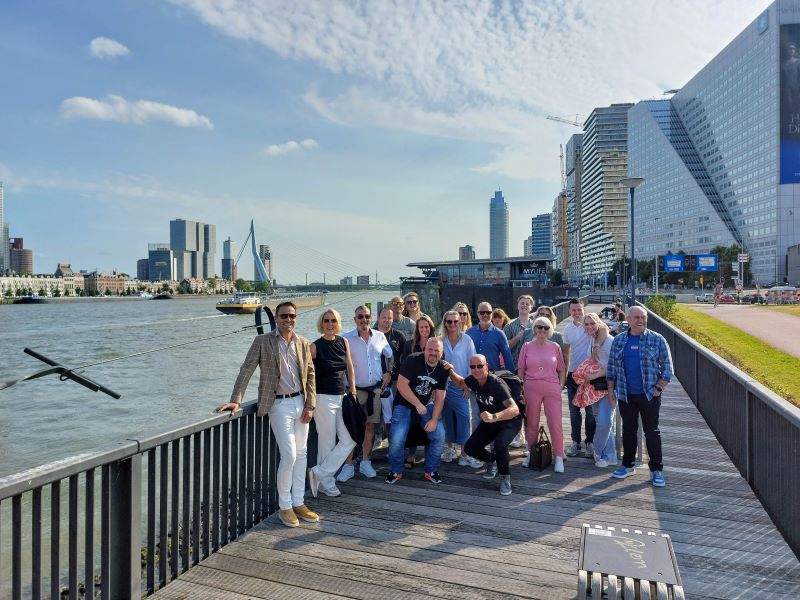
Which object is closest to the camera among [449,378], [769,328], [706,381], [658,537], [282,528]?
[658,537]

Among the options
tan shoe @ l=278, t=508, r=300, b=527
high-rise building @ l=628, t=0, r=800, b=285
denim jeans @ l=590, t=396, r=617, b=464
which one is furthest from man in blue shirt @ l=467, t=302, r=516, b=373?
high-rise building @ l=628, t=0, r=800, b=285

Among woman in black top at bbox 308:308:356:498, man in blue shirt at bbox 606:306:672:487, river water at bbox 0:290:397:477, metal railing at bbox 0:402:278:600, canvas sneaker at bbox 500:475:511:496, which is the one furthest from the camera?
river water at bbox 0:290:397:477

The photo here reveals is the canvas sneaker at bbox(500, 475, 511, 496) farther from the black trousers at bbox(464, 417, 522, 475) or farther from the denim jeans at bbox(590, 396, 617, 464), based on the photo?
the denim jeans at bbox(590, 396, 617, 464)

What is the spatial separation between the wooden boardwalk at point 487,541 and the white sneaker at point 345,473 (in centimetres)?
7

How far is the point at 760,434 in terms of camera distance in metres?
4.90

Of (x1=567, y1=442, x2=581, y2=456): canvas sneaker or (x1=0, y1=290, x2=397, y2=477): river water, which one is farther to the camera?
(x1=0, y1=290, x2=397, y2=477): river water

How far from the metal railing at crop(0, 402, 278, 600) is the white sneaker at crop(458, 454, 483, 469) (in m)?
2.11

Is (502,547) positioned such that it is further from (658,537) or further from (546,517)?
(658,537)

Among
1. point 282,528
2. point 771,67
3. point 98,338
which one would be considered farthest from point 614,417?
point 771,67

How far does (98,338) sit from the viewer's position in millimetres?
39031

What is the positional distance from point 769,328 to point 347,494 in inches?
942

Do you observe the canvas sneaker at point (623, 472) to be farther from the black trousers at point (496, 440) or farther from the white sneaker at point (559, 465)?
the black trousers at point (496, 440)

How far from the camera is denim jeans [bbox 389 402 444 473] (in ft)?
17.4

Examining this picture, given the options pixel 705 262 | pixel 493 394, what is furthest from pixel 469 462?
pixel 705 262
